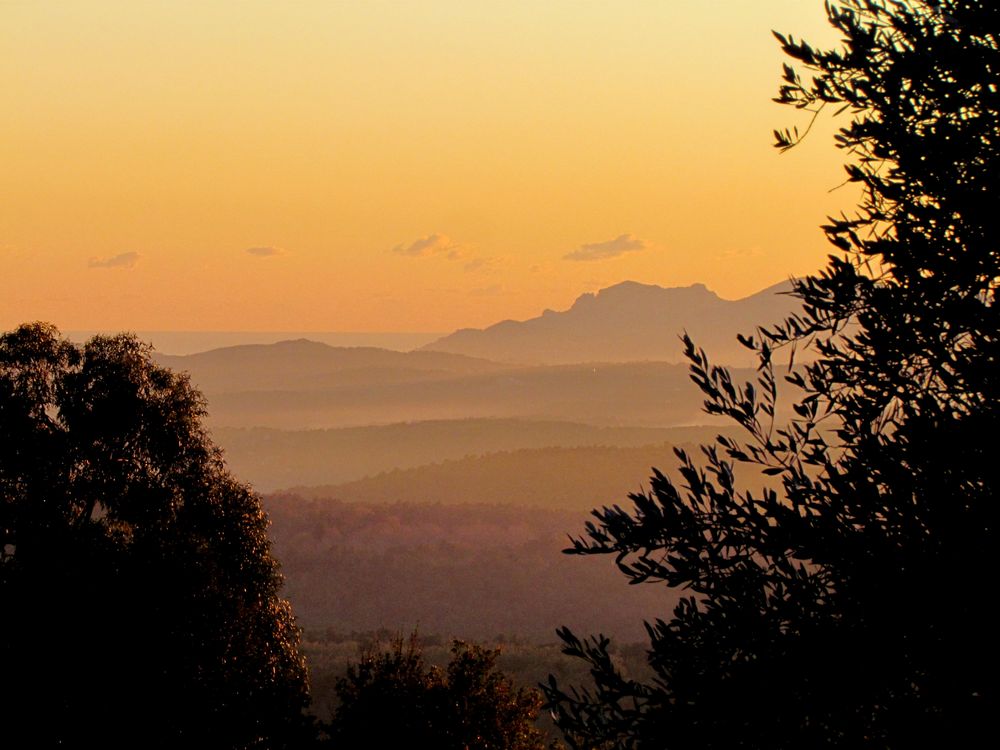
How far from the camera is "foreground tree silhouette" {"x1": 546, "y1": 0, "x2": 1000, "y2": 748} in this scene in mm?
9656

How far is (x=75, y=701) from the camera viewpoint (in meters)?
21.3

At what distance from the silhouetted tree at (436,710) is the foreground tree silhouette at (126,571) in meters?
1.66

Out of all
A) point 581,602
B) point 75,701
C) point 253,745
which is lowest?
point 581,602

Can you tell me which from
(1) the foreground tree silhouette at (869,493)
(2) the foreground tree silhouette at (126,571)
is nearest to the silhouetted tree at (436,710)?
(2) the foreground tree silhouette at (126,571)

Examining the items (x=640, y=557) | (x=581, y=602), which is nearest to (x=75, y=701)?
(x=640, y=557)

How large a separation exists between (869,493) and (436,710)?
51.0 feet

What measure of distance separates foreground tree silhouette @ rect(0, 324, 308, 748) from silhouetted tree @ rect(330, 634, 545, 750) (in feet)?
5.45

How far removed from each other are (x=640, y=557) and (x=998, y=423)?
3618 mm

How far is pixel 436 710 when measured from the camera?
2372cm

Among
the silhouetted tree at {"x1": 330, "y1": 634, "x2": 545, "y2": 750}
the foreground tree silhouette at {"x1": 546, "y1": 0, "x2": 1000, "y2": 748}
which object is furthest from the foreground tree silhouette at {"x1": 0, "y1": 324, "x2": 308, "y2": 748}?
the foreground tree silhouette at {"x1": 546, "y1": 0, "x2": 1000, "y2": 748}

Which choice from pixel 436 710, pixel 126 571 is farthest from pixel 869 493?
pixel 126 571

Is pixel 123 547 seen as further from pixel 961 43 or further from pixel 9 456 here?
pixel 961 43

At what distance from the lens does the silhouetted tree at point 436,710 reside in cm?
2344

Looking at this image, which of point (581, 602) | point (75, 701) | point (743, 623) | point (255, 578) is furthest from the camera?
point (581, 602)
